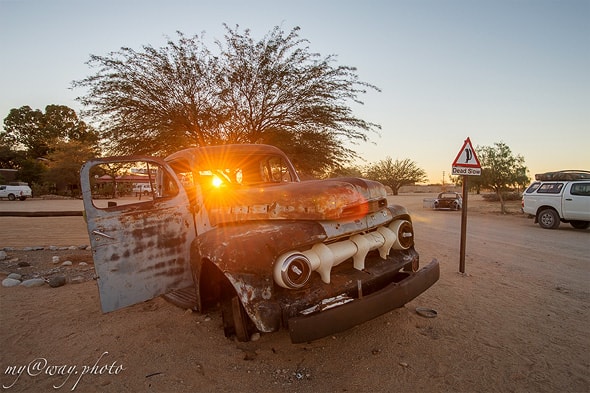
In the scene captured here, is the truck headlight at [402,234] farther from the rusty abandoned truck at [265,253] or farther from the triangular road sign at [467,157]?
the triangular road sign at [467,157]

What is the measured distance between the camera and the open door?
10.3 feet

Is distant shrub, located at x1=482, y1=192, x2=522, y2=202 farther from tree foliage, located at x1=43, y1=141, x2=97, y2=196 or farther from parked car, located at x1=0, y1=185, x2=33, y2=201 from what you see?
parked car, located at x1=0, y1=185, x2=33, y2=201

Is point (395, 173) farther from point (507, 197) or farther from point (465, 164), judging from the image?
point (465, 164)

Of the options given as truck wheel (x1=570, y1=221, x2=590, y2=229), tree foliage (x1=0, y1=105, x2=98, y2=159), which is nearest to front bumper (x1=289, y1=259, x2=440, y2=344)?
truck wheel (x1=570, y1=221, x2=590, y2=229)

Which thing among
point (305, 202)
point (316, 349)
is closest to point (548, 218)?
point (316, 349)

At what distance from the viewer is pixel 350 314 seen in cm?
234

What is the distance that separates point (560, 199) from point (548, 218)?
855 millimetres

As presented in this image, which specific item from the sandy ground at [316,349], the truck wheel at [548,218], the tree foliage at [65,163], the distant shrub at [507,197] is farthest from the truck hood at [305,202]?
the tree foliage at [65,163]

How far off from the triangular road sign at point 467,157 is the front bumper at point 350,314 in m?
3.17

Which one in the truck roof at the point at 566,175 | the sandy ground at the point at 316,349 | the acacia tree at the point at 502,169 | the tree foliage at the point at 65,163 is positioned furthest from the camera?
the tree foliage at the point at 65,163

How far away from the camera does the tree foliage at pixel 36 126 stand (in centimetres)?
5088

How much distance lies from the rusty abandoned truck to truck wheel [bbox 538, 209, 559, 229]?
11073 millimetres

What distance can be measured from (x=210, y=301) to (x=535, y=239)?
9.79 metres

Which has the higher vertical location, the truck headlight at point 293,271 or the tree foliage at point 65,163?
the tree foliage at point 65,163
